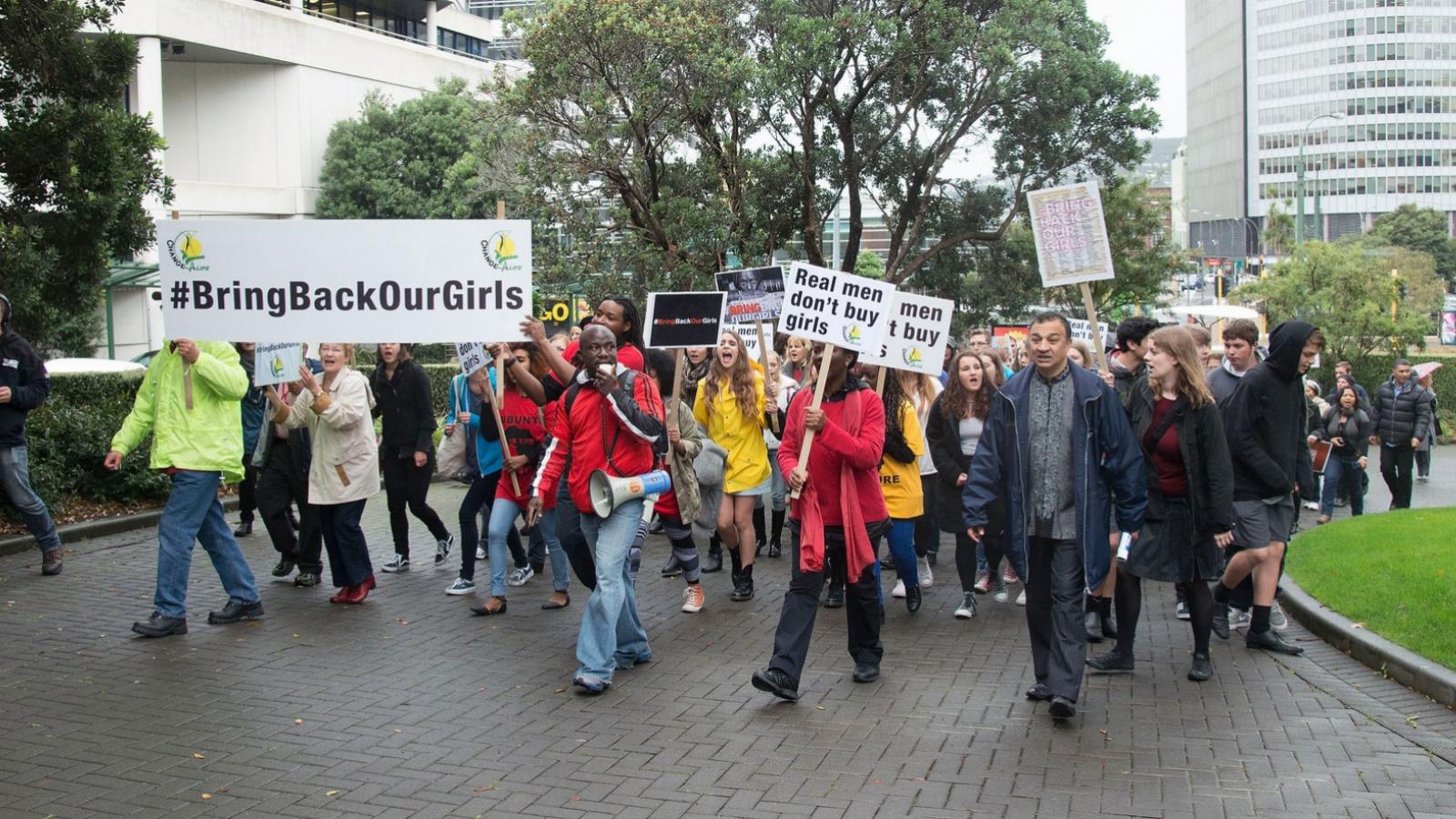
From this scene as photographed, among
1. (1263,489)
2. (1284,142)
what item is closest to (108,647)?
(1263,489)

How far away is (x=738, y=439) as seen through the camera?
9820mm

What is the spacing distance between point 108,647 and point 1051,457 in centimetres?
554

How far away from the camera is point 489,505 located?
34.3 ft

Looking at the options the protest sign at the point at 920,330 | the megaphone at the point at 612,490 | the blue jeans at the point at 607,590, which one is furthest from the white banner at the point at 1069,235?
the blue jeans at the point at 607,590

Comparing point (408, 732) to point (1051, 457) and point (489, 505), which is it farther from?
point (489, 505)

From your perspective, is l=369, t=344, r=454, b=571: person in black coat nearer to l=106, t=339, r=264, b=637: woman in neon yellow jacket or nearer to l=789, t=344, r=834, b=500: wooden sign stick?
l=106, t=339, r=264, b=637: woman in neon yellow jacket

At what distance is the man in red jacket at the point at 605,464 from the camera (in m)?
7.16

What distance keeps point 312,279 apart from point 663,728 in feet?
12.1

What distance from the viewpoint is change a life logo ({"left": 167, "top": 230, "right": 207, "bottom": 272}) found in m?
8.38

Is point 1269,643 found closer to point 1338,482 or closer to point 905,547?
point 905,547

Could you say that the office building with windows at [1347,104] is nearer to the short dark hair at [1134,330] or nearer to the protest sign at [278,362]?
the short dark hair at [1134,330]

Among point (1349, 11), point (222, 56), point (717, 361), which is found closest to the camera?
point (717, 361)

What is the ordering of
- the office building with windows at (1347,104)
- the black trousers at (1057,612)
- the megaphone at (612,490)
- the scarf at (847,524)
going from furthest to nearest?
1. the office building with windows at (1347,104)
2. the megaphone at (612,490)
3. the scarf at (847,524)
4. the black trousers at (1057,612)

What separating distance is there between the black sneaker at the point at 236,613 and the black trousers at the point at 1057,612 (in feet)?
16.4
